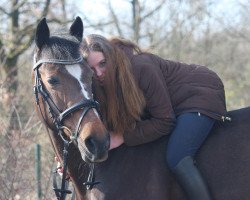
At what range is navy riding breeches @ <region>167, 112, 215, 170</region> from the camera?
13.1ft

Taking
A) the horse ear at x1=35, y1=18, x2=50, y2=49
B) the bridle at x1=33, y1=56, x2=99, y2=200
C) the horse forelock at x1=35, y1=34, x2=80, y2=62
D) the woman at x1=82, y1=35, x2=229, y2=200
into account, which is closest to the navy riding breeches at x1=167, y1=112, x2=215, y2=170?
the woman at x1=82, y1=35, x2=229, y2=200

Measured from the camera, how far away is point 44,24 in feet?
13.0

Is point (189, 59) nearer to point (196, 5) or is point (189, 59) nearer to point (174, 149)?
point (196, 5)

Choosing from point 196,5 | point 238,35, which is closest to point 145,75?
point 196,5

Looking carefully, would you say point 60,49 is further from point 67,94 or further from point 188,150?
point 188,150

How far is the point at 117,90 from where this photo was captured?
13.4 ft

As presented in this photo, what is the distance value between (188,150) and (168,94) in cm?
44

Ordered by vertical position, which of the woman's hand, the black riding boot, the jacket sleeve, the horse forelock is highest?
the horse forelock

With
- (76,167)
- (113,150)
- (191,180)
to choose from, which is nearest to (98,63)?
(113,150)

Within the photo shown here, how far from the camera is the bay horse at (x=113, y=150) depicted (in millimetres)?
3816

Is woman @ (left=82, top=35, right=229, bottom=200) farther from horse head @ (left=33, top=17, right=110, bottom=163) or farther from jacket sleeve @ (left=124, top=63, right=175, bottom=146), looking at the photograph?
horse head @ (left=33, top=17, right=110, bottom=163)

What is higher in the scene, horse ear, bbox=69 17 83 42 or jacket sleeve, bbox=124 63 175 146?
horse ear, bbox=69 17 83 42

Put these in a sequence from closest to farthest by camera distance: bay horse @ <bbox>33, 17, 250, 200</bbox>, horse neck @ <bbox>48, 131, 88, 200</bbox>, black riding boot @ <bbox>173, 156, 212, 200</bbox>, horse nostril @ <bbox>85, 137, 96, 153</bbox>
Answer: horse nostril @ <bbox>85, 137, 96, 153</bbox> → bay horse @ <bbox>33, 17, 250, 200</bbox> → black riding boot @ <bbox>173, 156, 212, 200</bbox> → horse neck @ <bbox>48, 131, 88, 200</bbox>

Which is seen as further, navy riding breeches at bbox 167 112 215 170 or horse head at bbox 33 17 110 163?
navy riding breeches at bbox 167 112 215 170
